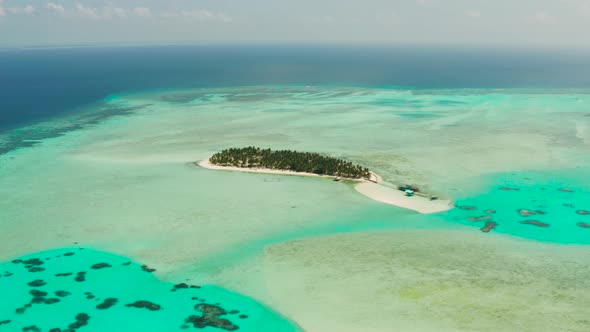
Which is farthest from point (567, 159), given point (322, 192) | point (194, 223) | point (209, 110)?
point (209, 110)

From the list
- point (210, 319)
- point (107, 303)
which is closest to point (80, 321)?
point (107, 303)

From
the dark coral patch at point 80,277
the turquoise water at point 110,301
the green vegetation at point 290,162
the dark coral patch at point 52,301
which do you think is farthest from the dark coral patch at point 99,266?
the green vegetation at point 290,162

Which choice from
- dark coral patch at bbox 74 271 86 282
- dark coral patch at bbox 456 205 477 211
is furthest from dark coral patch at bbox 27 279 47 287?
dark coral patch at bbox 456 205 477 211

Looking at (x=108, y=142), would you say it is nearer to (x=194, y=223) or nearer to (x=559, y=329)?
(x=194, y=223)

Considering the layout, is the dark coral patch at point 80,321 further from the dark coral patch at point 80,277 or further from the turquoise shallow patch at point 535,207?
the turquoise shallow patch at point 535,207

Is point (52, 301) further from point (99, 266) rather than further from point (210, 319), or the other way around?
point (210, 319)

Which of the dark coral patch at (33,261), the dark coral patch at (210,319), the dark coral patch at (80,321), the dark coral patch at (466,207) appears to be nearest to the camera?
the dark coral patch at (80,321)
